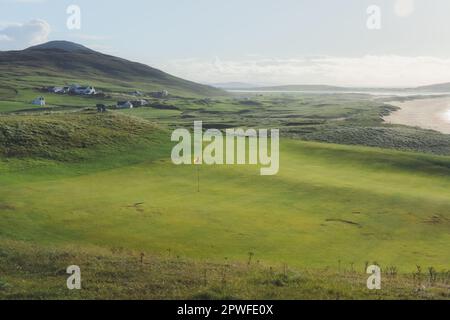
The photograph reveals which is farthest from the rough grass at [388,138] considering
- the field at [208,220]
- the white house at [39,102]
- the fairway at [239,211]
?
the white house at [39,102]

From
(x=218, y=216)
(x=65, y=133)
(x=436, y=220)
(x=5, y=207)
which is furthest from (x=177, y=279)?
(x=65, y=133)

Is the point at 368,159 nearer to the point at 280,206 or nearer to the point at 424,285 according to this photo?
the point at 280,206

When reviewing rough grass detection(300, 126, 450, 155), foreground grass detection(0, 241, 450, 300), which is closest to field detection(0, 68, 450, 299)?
foreground grass detection(0, 241, 450, 300)

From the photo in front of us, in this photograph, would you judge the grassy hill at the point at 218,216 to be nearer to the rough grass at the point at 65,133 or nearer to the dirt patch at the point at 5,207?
the rough grass at the point at 65,133

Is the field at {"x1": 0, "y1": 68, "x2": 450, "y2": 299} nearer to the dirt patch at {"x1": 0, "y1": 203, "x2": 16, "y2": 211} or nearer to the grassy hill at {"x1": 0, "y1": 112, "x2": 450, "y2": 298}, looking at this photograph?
the grassy hill at {"x1": 0, "y1": 112, "x2": 450, "y2": 298}

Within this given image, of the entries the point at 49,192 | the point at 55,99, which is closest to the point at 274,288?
the point at 49,192

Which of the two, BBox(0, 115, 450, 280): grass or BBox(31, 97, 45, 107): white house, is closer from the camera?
BBox(0, 115, 450, 280): grass

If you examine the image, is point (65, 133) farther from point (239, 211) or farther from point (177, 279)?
point (177, 279)
